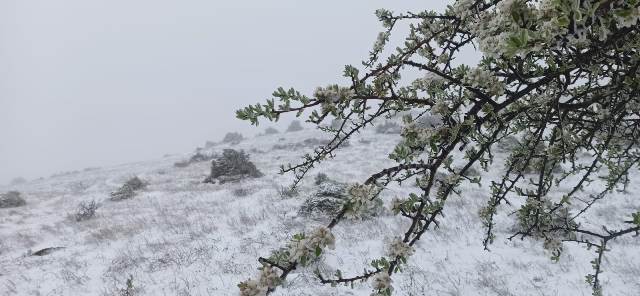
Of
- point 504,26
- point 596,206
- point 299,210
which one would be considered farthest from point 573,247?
point 504,26

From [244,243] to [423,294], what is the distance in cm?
386

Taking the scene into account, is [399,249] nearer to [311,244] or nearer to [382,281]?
[382,281]

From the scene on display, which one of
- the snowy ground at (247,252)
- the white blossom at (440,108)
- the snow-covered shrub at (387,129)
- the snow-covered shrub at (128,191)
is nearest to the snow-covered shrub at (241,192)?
the snowy ground at (247,252)

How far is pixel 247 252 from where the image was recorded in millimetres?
8289

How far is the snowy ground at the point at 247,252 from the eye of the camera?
6844 mm

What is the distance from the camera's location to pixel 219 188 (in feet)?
50.2

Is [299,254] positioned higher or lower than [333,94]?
lower

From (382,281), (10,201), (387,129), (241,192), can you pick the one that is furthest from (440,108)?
(387,129)

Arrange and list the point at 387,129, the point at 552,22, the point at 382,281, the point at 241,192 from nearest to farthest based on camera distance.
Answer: the point at 552,22, the point at 382,281, the point at 241,192, the point at 387,129

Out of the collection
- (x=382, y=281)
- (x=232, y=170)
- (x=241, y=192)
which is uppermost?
(x=382, y=281)

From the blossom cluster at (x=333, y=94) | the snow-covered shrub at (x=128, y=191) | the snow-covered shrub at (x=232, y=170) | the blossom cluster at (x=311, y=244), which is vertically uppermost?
the blossom cluster at (x=333, y=94)

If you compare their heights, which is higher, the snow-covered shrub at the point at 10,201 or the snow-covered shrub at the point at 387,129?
the snow-covered shrub at the point at 387,129

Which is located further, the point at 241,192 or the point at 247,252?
the point at 241,192

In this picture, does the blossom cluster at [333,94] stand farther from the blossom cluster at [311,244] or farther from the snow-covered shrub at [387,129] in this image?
the snow-covered shrub at [387,129]
